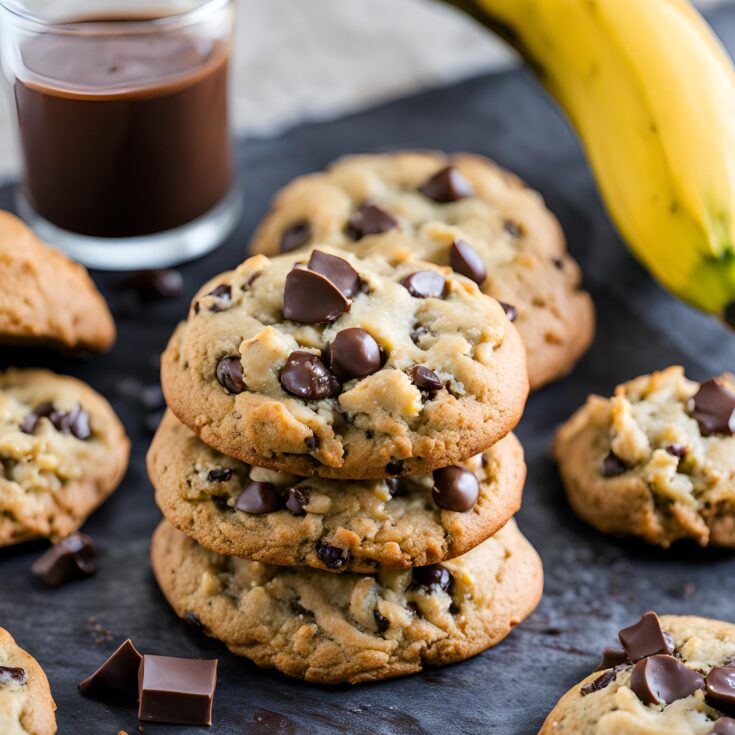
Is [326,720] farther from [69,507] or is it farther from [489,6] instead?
[489,6]

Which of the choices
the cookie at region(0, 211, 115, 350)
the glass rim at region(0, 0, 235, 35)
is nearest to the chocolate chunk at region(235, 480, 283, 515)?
the cookie at region(0, 211, 115, 350)

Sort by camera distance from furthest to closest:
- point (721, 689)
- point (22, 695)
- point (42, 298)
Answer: point (42, 298)
point (22, 695)
point (721, 689)

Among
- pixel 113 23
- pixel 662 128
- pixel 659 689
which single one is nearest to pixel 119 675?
pixel 659 689

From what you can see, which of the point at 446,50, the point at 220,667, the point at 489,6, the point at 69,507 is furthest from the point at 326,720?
the point at 446,50

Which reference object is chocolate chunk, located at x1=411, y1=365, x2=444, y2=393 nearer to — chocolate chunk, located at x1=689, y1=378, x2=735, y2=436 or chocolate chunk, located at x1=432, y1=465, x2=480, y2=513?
chocolate chunk, located at x1=432, y1=465, x2=480, y2=513

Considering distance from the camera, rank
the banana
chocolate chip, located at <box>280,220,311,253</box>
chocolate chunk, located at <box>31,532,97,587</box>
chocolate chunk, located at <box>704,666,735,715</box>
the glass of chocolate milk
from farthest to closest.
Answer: chocolate chip, located at <box>280,220,311,253</box> < the glass of chocolate milk < the banana < chocolate chunk, located at <box>31,532,97,587</box> < chocolate chunk, located at <box>704,666,735,715</box>

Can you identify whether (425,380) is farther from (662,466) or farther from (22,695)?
(22,695)
